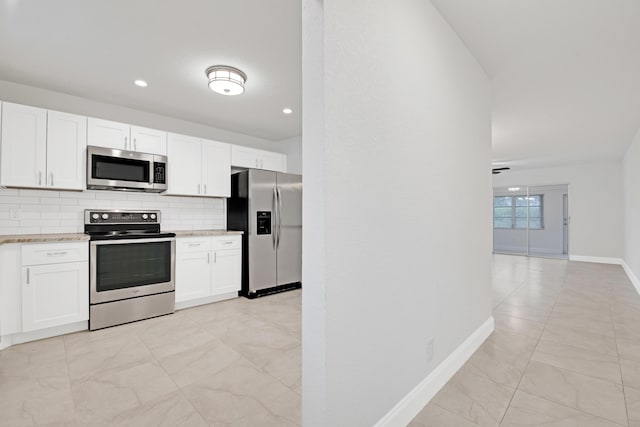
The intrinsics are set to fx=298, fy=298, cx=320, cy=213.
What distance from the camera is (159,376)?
2.09 meters

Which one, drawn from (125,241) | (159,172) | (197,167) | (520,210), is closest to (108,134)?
(159,172)

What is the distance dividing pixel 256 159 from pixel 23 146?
264cm

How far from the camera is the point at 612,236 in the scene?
282 inches

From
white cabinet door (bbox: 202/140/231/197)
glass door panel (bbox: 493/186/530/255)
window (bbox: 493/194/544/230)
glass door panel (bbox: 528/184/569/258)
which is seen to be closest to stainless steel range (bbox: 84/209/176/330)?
white cabinet door (bbox: 202/140/231/197)

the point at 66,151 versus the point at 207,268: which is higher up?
the point at 66,151

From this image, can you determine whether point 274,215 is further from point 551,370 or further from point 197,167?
point 551,370

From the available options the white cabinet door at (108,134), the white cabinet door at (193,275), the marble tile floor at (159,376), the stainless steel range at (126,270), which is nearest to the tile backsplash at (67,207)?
the stainless steel range at (126,270)

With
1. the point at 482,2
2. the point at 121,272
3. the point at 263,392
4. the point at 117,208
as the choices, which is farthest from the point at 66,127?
the point at 482,2

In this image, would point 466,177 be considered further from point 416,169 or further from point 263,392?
point 263,392

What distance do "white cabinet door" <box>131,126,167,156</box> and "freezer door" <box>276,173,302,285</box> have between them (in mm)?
1562

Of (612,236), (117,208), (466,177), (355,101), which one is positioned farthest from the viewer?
(612,236)

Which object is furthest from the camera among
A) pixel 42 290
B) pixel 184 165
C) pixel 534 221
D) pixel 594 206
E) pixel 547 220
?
pixel 534 221

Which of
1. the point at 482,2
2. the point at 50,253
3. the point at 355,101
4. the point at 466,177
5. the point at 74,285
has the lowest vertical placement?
the point at 74,285

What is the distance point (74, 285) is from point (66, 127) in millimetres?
1623
